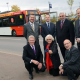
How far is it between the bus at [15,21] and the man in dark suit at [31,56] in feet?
39.7

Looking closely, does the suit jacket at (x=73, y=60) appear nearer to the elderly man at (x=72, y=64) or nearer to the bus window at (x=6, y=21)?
the elderly man at (x=72, y=64)

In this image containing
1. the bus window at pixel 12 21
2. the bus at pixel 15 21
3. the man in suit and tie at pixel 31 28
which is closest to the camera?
the man in suit and tie at pixel 31 28

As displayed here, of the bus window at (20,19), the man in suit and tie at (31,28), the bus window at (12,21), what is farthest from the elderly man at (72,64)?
the bus window at (12,21)

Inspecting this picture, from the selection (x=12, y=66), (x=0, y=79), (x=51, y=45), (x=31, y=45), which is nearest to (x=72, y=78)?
(x=51, y=45)

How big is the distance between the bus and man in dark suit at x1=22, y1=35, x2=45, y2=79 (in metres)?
12.1

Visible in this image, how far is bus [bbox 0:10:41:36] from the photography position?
16481 mm

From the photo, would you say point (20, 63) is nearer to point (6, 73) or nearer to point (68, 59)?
point (6, 73)

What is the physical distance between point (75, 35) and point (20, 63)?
239 centimetres

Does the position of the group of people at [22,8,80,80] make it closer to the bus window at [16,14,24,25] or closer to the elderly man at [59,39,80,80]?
the elderly man at [59,39,80,80]

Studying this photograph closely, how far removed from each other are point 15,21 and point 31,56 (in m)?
13.7

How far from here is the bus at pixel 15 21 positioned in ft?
54.1

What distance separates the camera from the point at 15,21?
57.4 feet

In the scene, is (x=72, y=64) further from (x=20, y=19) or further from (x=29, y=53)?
(x=20, y=19)

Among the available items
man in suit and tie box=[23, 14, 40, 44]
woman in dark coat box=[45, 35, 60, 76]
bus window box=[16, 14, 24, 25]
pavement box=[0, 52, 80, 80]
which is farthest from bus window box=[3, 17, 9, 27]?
woman in dark coat box=[45, 35, 60, 76]
